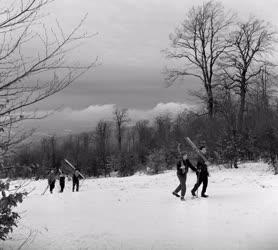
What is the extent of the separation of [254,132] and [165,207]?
19379 mm

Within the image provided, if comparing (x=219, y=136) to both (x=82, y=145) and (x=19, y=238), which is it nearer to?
(x=19, y=238)

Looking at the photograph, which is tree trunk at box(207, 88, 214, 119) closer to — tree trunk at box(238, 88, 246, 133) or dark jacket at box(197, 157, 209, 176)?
tree trunk at box(238, 88, 246, 133)

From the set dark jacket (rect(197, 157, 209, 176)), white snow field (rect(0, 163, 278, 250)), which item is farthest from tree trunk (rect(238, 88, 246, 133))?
dark jacket (rect(197, 157, 209, 176))

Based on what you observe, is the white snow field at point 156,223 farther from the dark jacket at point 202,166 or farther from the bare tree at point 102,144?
the bare tree at point 102,144

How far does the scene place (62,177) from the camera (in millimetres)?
30859

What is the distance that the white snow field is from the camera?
36.3 feet

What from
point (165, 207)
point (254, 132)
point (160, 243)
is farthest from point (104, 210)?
point (254, 132)

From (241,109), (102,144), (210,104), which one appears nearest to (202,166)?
(241,109)

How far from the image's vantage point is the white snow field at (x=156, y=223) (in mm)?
11062

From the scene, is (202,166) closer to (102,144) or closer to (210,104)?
(210,104)

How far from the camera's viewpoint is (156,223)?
1334 centimetres

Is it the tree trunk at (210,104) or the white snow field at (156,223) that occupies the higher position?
the tree trunk at (210,104)

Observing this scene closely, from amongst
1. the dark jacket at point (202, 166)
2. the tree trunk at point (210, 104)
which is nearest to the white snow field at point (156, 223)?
the dark jacket at point (202, 166)

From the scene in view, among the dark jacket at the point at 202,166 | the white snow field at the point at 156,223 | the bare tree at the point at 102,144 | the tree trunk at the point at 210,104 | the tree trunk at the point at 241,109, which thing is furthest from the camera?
the bare tree at the point at 102,144
